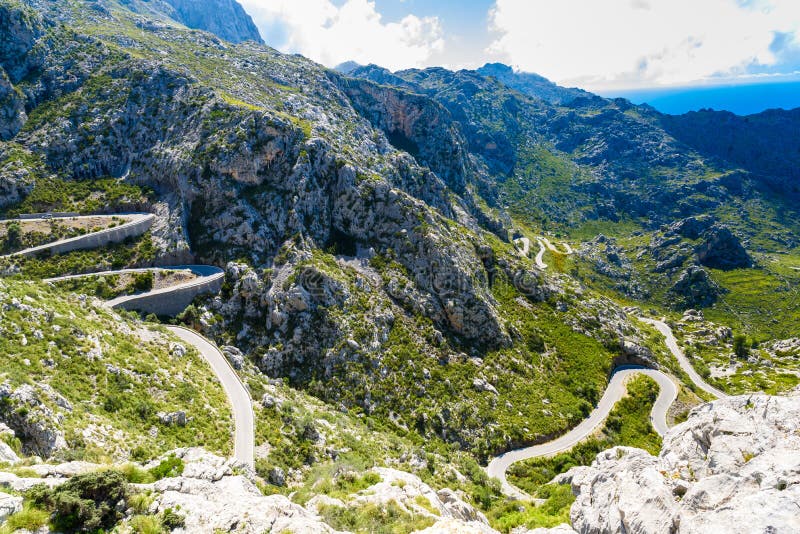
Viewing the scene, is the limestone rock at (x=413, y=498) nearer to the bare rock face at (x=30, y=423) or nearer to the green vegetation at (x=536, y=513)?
the green vegetation at (x=536, y=513)

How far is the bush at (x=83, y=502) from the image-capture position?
15258mm

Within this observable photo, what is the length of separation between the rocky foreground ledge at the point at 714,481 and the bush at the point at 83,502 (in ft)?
78.1

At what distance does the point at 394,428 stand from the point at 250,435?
21973 mm

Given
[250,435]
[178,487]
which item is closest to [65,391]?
[250,435]

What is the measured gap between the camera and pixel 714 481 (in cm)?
1677

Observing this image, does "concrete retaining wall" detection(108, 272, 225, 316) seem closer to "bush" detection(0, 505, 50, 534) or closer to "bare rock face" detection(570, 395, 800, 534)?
"bush" detection(0, 505, 50, 534)

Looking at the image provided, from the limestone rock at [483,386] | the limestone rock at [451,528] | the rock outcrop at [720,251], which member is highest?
the rock outcrop at [720,251]

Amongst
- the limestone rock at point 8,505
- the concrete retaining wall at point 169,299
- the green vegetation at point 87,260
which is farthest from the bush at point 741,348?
the green vegetation at point 87,260

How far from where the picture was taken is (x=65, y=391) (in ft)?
97.9

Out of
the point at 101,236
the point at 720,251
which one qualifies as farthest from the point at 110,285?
the point at 720,251

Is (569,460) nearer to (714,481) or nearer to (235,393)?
(714,481)

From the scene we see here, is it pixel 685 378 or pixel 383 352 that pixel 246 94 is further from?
pixel 685 378

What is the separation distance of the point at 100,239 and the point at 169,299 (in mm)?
17897

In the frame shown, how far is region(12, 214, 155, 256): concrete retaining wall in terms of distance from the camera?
2278 inches
